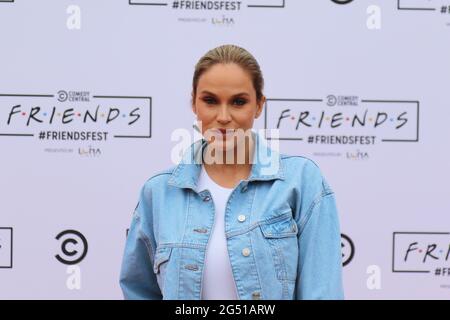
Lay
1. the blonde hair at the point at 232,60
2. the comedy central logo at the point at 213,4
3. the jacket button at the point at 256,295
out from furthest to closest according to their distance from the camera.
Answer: the comedy central logo at the point at 213,4
the blonde hair at the point at 232,60
the jacket button at the point at 256,295

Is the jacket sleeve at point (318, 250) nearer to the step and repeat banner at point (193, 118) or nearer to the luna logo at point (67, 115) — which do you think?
the step and repeat banner at point (193, 118)

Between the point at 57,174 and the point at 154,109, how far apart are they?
1.74 ft

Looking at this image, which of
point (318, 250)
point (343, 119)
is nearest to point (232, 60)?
point (318, 250)

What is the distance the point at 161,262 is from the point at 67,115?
1641mm

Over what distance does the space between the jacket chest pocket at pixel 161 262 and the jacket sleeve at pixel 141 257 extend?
2.6 inches

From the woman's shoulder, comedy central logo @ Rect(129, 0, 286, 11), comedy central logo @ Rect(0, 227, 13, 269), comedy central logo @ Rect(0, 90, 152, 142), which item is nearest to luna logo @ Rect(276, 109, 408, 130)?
comedy central logo @ Rect(129, 0, 286, 11)

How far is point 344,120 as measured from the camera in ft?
9.89

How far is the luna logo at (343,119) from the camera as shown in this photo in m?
3.00

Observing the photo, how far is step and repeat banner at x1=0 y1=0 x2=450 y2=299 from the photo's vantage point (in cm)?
300

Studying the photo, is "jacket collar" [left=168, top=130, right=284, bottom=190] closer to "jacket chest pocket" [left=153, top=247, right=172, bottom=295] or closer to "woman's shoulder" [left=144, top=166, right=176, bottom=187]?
"woman's shoulder" [left=144, top=166, right=176, bottom=187]

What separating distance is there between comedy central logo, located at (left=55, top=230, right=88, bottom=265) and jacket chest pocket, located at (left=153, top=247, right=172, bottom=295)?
4.93ft

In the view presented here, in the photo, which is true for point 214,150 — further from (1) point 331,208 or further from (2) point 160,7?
(2) point 160,7

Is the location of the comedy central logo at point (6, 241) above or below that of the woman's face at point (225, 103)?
below

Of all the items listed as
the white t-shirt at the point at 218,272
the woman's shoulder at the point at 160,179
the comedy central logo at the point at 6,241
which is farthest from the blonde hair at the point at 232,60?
the comedy central logo at the point at 6,241
